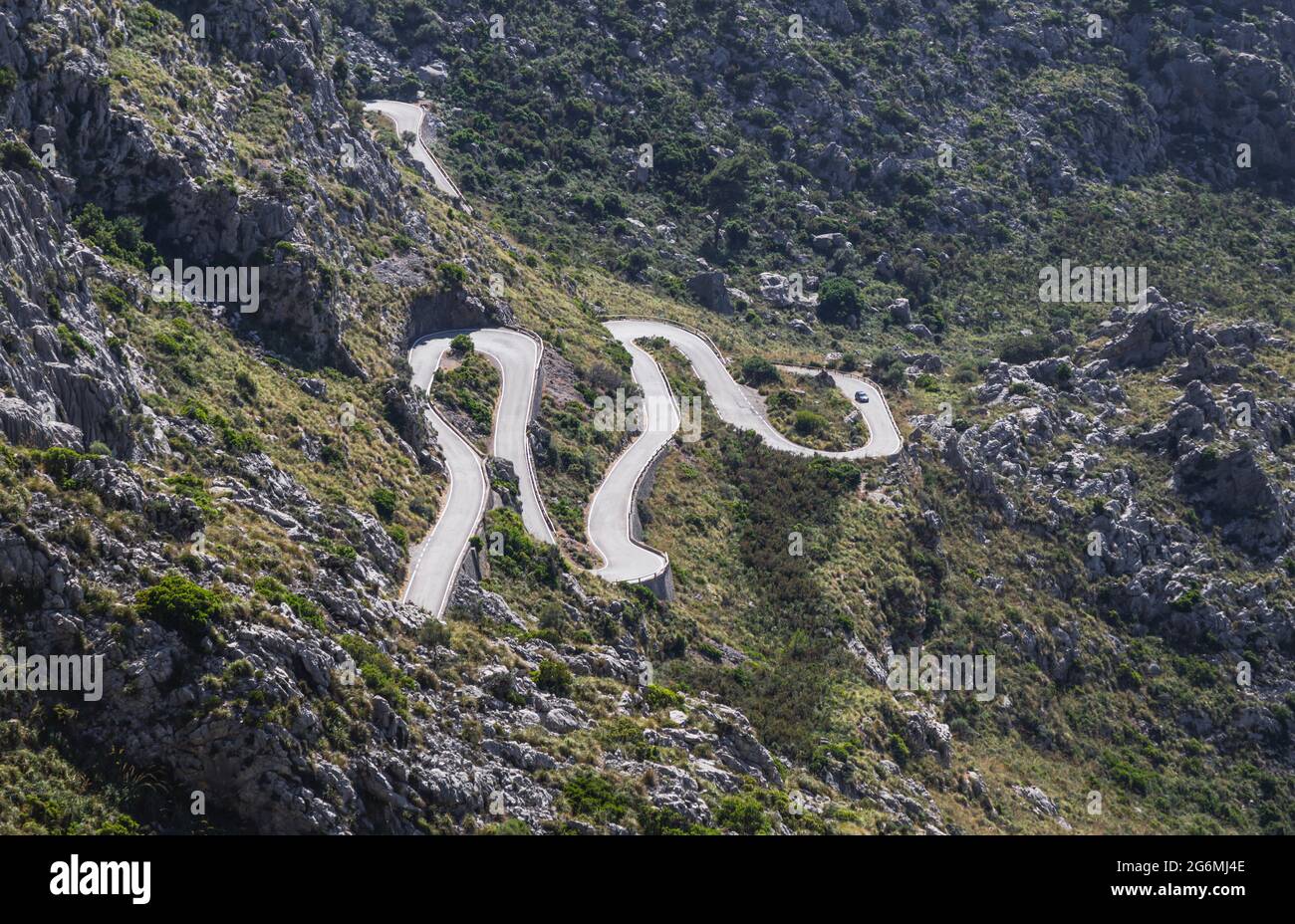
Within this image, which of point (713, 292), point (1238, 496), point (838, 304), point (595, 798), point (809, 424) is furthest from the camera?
point (838, 304)

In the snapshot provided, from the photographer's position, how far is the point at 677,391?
Result: 97.2 meters

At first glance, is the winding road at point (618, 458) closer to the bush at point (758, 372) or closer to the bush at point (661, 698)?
the bush at point (758, 372)

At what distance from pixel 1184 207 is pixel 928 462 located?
65111 mm

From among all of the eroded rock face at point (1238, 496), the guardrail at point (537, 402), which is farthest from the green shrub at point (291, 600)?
the eroded rock face at point (1238, 496)

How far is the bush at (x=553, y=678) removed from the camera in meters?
53.7

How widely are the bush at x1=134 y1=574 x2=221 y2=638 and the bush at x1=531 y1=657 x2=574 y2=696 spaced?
53.3ft

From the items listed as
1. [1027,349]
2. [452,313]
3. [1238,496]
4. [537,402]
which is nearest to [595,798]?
[537,402]

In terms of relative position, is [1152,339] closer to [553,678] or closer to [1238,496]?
[1238,496]

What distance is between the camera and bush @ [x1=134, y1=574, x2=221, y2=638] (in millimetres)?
39969

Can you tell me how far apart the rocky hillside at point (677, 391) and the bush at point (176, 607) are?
15cm

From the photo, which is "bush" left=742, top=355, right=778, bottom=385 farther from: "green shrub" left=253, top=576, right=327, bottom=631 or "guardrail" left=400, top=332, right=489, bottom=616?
"green shrub" left=253, top=576, right=327, bottom=631

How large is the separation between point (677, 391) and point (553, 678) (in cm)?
4592
